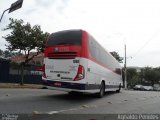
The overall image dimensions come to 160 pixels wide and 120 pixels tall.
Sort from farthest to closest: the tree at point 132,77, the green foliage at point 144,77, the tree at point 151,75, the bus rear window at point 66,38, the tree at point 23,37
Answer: the tree at point 151,75
the green foliage at point 144,77
the tree at point 132,77
the tree at point 23,37
the bus rear window at point 66,38

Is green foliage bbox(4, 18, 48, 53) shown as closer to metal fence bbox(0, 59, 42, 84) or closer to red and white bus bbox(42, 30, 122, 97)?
metal fence bbox(0, 59, 42, 84)

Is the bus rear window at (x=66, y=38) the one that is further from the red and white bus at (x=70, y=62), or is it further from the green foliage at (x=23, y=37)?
the green foliage at (x=23, y=37)

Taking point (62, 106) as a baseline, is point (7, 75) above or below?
above

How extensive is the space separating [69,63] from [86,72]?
0.94 metres

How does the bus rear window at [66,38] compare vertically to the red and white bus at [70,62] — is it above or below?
above

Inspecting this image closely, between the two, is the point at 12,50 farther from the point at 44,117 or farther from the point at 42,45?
the point at 44,117

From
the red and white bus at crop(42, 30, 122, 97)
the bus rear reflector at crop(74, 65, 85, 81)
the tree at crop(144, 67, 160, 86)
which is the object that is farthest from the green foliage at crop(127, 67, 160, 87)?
the bus rear reflector at crop(74, 65, 85, 81)

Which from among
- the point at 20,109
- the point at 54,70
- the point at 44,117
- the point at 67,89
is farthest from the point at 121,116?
the point at 54,70

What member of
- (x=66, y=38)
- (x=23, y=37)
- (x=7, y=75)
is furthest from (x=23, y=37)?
(x=66, y=38)

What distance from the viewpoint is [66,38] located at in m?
14.4

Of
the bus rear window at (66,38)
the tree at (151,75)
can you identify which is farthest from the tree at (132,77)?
the bus rear window at (66,38)

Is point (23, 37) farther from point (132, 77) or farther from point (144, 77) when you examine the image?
point (144, 77)

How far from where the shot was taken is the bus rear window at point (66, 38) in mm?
14148

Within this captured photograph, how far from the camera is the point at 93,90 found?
15375 mm
